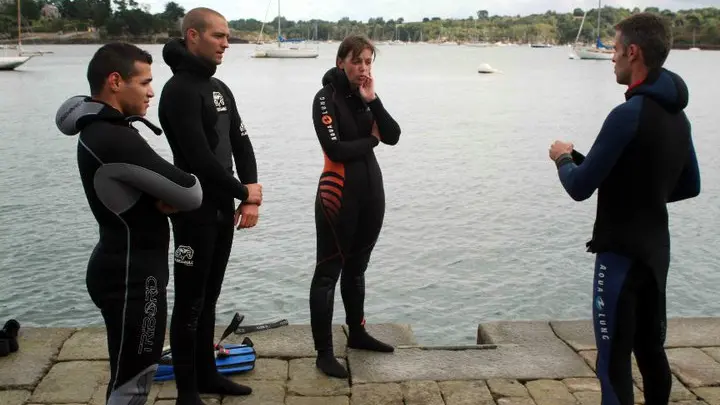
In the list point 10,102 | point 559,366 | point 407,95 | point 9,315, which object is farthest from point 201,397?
point 407,95

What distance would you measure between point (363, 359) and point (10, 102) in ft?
101

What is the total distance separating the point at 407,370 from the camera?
157 inches

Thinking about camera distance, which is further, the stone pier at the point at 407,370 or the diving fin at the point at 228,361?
the diving fin at the point at 228,361

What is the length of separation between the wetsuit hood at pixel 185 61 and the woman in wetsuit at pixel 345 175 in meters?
0.71

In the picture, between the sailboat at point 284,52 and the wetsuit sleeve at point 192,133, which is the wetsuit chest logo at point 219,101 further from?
the sailboat at point 284,52

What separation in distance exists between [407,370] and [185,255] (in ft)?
4.56

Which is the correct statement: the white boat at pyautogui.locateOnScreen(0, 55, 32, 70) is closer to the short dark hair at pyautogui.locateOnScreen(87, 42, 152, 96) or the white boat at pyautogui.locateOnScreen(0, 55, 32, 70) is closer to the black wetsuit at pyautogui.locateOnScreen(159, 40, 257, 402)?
the black wetsuit at pyautogui.locateOnScreen(159, 40, 257, 402)

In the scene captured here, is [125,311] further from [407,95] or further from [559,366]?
[407,95]

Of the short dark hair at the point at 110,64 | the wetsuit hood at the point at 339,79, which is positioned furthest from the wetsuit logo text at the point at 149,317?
the wetsuit hood at the point at 339,79

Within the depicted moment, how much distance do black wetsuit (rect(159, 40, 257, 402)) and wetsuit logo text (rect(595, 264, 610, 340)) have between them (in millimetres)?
1582

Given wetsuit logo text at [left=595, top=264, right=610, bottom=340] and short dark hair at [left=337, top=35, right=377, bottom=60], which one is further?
short dark hair at [left=337, top=35, right=377, bottom=60]

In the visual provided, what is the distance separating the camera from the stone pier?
12.0ft

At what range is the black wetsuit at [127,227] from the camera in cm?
271

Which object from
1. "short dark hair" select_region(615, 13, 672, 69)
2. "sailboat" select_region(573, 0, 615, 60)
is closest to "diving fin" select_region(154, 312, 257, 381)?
"short dark hair" select_region(615, 13, 672, 69)
